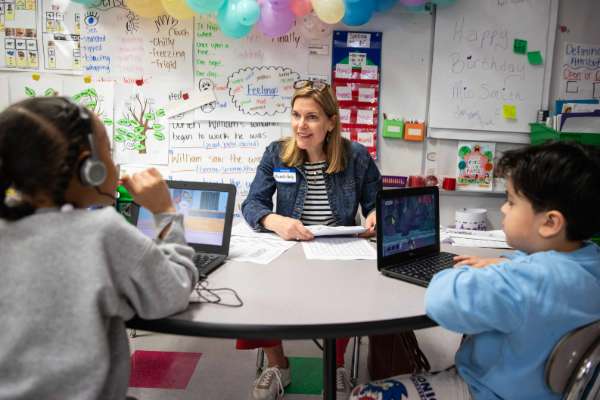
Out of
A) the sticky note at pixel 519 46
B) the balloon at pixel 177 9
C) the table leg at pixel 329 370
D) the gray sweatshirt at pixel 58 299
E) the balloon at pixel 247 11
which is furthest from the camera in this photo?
the sticky note at pixel 519 46

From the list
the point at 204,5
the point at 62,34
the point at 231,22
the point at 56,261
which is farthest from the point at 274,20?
the point at 56,261

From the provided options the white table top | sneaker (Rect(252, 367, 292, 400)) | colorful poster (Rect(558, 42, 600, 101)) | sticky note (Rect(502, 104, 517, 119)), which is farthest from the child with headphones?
colorful poster (Rect(558, 42, 600, 101))

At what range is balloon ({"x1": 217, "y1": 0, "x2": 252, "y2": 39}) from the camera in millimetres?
2648

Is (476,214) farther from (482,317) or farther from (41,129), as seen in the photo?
(41,129)

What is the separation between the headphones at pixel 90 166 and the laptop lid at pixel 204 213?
20.6 inches

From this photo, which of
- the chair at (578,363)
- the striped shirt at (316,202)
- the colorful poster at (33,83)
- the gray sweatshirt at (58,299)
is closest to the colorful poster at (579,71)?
the striped shirt at (316,202)

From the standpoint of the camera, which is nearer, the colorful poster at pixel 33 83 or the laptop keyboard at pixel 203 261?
the laptop keyboard at pixel 203 261

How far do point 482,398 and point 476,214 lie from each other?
7.21ft

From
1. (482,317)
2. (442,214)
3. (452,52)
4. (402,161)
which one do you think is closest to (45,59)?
(402,161)

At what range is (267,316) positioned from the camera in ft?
2.94

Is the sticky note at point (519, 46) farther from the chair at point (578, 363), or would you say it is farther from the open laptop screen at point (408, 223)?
the chair at point (578, 363)

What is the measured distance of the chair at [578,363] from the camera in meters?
0.85

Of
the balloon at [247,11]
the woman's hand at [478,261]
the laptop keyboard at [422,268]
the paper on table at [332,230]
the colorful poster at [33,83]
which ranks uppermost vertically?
the balloon at [247,11]

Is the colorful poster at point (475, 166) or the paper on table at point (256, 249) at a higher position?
the colorful poster at point (475, 166)
